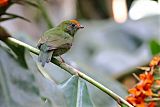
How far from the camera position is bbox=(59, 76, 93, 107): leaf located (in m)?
1.20

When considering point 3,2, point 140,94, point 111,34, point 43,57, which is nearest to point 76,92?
point 43,57

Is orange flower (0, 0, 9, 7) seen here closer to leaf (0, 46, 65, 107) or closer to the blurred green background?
leaf (0, 46, 65, 107)

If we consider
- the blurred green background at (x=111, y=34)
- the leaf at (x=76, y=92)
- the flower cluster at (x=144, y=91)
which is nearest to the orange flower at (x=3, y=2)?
the leaf at (x=76, y=92)

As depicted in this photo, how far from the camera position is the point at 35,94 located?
107cm

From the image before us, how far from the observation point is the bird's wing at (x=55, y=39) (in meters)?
1.34

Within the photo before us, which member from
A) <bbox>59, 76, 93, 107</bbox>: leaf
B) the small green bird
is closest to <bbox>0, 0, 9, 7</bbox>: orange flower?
the small green bird

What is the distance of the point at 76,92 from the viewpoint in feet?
3.97

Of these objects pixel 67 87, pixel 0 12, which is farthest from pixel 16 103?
pixel 0 12

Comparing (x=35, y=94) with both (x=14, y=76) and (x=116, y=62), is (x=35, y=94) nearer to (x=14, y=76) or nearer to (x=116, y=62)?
(x=14, y=76)

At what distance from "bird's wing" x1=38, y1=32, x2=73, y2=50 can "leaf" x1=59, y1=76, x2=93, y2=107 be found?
0.15 m

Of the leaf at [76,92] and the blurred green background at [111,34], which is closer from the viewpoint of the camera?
the leaf at [76,92]

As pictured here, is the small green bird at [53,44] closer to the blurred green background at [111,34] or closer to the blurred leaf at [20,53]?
the blurred leaf at [20,53]

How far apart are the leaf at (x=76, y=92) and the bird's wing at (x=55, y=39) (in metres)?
0.15

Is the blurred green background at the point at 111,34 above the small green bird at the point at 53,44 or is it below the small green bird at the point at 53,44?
below
